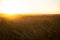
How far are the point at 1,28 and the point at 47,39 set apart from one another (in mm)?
479

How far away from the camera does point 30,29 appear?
1.06m

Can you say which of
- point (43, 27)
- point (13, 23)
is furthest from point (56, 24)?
point (13, 23)
